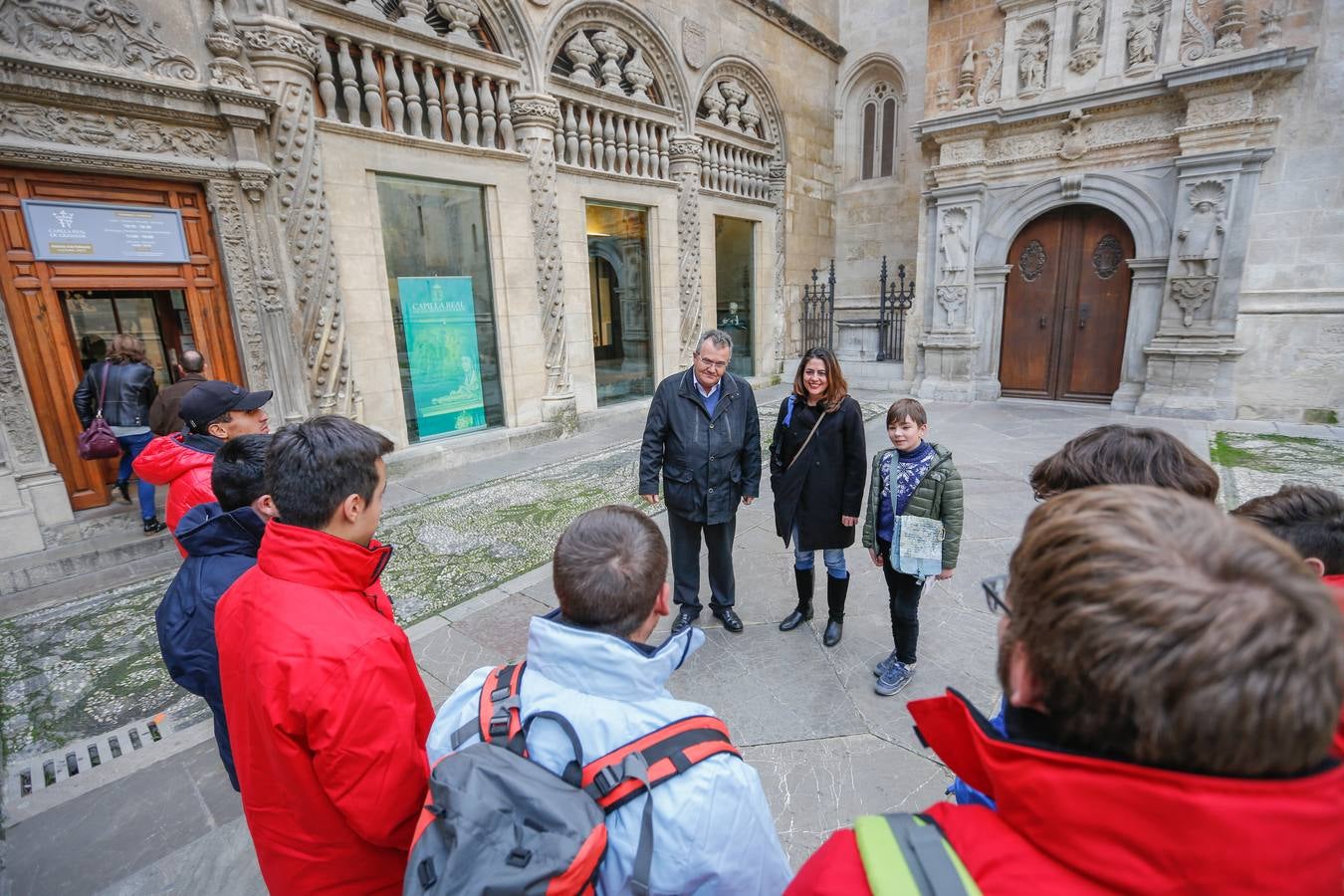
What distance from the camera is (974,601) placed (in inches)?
A: 152

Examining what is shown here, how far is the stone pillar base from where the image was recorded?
846cm

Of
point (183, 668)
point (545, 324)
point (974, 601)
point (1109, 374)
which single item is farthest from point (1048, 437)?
point (183, 668)

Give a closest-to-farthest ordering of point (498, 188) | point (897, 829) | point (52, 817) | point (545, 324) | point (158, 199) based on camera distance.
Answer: point (897, 829), point (52, 817), point (158, 199), point (498, 188), point (545, 324)

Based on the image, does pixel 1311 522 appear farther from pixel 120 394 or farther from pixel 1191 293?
pixel 1191 293

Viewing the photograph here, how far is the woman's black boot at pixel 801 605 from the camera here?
356cm

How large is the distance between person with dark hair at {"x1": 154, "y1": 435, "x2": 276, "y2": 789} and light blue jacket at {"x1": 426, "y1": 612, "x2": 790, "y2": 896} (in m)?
1.02

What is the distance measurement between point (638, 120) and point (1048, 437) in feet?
24.7

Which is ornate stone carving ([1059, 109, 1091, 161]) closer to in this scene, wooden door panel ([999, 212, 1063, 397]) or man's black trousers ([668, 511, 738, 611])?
wooden door panel ([999, 212, 1063, 397])

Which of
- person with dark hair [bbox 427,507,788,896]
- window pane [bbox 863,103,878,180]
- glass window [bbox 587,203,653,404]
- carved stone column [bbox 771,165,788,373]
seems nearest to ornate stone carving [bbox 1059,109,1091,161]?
carved stone column [bbox 771,165,788,373]

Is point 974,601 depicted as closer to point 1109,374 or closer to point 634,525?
point 634,525

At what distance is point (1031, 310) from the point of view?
10.2m

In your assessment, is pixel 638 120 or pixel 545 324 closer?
pixel 545 324

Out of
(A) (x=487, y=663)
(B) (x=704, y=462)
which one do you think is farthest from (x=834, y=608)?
(A) (x=487, y=663)

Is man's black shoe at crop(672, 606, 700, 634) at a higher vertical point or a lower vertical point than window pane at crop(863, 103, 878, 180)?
lower
